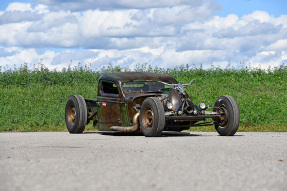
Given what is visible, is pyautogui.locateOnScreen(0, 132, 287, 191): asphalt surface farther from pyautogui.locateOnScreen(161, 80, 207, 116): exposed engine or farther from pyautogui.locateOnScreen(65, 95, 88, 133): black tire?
pyautogui.locateOnScreen(65, 95, 88, 133): black tire

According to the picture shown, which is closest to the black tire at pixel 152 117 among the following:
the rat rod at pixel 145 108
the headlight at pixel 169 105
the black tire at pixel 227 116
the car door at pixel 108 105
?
the rat rod at pixel 145 108

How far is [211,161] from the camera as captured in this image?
7.48 metres

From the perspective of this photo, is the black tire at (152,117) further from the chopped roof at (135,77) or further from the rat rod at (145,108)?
the chopped roof at (135,77)

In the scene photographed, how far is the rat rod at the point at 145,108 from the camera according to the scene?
42.2ft

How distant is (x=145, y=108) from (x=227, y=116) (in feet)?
7.23

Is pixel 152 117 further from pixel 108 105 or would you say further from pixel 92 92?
pixel 92 92

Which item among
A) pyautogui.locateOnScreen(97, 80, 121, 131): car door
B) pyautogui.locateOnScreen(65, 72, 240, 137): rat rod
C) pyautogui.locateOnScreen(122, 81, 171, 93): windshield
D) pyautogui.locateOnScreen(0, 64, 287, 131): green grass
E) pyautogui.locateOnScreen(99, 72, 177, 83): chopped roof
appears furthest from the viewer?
pyautogui.locateOnScreen(0, 64, 287, 131): green grass

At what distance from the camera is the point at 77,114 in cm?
1534

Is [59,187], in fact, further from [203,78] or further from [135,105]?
[203,78]

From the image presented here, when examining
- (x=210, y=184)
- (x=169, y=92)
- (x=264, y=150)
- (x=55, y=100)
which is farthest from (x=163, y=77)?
(x=55, y=100)

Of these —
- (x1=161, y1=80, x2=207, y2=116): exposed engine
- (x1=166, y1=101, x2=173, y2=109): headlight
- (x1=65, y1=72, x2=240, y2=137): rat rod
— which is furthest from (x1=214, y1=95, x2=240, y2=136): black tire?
(x1=166, y1=101, x2=173, y2=109): headlight

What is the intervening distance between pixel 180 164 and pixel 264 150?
9.26 ft

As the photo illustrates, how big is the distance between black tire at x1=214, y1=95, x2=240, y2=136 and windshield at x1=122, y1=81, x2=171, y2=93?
193 cm

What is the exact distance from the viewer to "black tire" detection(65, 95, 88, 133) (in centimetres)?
1527
